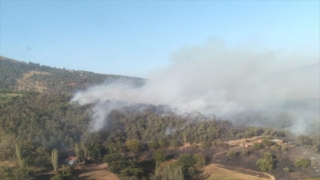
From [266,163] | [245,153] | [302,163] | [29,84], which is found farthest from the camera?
[29,84]

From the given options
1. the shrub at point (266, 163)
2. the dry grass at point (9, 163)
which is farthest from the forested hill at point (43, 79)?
the shrub at point (266, 163)

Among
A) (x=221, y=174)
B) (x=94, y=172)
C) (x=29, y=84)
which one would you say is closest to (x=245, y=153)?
(x=221, y=174)

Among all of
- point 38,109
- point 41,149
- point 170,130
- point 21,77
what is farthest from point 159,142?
point 21,77

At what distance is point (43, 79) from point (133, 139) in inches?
1884

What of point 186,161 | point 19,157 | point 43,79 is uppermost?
point 43,79

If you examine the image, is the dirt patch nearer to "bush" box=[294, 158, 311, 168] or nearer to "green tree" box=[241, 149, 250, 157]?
"green tree" box=[241, 149, 250, 157]

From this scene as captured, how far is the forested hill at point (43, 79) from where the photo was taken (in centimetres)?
7456

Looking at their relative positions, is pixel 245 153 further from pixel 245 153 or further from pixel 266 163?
pixel 266 163

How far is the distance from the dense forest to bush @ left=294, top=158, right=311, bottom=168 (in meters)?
0.10

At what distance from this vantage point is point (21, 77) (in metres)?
81.8

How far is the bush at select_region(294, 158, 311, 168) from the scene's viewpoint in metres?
31.0

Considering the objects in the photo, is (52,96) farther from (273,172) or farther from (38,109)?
(273,172)

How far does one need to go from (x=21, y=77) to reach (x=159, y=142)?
184 feet

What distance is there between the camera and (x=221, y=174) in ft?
102
